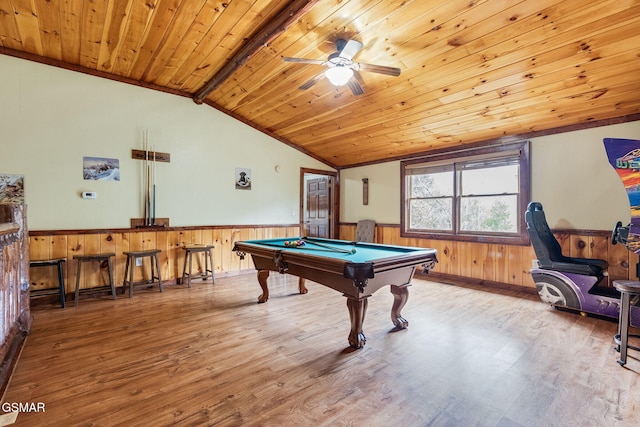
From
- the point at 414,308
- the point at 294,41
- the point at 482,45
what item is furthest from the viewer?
the point at 414,308

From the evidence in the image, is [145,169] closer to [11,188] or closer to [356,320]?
[11,188]

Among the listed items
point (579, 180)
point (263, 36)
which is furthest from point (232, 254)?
point (579, 180)

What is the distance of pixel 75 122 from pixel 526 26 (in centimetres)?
532

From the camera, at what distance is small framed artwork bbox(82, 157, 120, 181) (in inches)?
163

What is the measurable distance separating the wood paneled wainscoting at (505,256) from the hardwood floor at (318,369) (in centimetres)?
91

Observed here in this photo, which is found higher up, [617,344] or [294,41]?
[294,41]

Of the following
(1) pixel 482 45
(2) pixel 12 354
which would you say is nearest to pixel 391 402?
(2) pixel 12 354

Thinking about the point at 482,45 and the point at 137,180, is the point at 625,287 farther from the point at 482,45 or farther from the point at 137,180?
the point at 137,180

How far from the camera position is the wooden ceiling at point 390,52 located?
8.70 ft

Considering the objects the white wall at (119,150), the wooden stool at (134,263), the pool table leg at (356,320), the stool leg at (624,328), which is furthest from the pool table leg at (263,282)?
the stool leg at (624,328)

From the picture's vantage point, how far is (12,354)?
223cm

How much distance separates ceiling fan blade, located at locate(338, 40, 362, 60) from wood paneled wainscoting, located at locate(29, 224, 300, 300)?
3.53 metres

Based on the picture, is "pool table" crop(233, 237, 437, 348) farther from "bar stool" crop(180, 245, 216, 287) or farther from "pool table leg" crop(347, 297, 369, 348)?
"bar stool" crop(180, 245, 216, 287)

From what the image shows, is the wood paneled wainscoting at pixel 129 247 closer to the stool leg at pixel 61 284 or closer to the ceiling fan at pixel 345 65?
the stool leg at pixel 61 284
